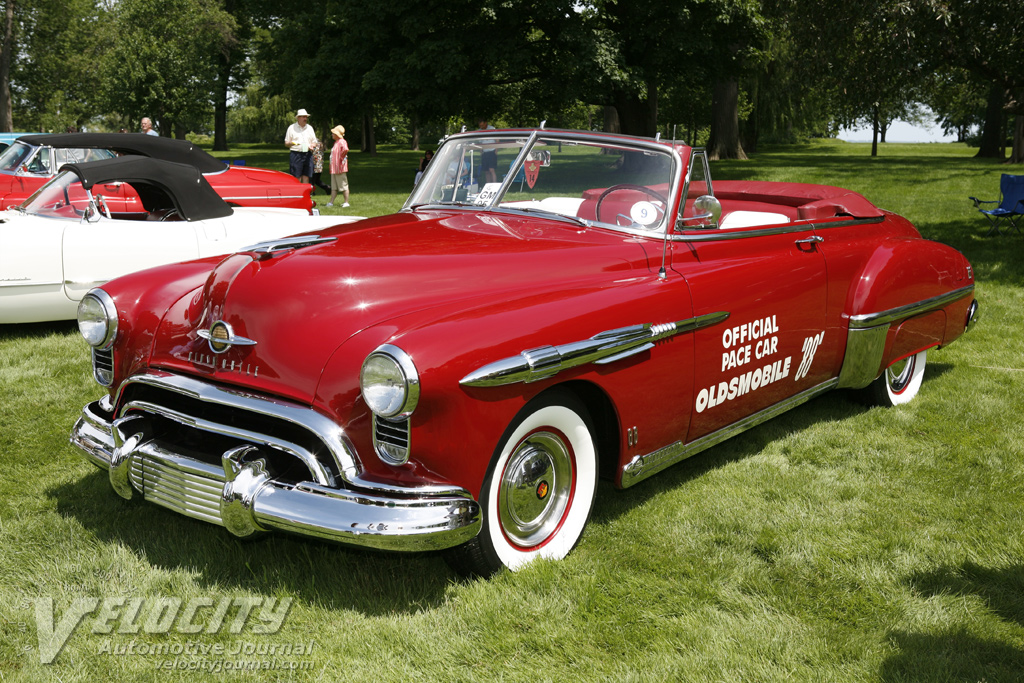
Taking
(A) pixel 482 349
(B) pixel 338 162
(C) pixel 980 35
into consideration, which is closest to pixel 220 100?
(B) pixel 338 162

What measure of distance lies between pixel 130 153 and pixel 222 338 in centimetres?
774

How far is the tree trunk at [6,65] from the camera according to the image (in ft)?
109

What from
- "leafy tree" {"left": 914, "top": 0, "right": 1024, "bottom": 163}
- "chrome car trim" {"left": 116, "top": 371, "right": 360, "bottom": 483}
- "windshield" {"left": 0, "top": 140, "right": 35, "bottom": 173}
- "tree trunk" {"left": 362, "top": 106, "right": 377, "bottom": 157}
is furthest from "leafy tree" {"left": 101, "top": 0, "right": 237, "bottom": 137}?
"chrome car trim" {"left": 116, "top": 371, "right": 360, "bottom": 483}

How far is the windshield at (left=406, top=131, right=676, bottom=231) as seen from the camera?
414cm

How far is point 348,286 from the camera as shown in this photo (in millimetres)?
3219

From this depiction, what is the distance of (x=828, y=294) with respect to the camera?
4.59m

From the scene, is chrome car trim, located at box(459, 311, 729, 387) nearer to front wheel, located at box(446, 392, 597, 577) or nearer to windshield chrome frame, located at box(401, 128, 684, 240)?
front wheel, located at box(446, 392, 597, 577)

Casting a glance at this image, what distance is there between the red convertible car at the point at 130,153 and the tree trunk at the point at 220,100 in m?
32.3

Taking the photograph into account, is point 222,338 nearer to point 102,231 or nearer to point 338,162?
point 102,231

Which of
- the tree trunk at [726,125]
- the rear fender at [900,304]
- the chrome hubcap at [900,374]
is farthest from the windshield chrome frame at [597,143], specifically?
the tree trunk at [726,125]

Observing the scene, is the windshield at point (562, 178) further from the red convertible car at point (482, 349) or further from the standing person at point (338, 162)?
the standing person at point (338, 162)

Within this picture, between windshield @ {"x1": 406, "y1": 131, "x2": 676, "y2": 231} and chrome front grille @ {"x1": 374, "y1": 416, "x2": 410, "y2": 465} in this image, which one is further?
windshield @ {"x1": 406, "y1": 131, "x2": 676, "y2": 231}

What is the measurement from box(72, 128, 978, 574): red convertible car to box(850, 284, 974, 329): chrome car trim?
17 mm

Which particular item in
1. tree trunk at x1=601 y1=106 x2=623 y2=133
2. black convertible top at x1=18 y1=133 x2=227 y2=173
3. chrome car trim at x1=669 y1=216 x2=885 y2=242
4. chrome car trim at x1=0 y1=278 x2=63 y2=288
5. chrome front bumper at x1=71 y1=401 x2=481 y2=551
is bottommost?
chrome front bumper at x1=71 y1=401 x2=481 y2=551
